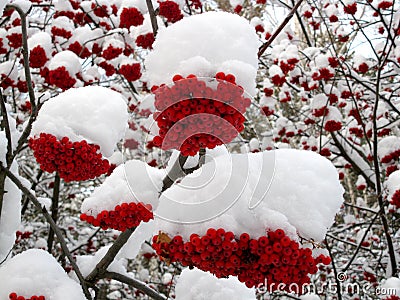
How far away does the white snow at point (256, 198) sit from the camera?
1.21 m

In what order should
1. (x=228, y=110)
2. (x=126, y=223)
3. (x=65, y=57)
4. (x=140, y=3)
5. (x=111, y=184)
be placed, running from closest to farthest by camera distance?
(x=228, y=110) → (x=126, y=223) → (x=111, y=184) → (x=65, y=57) → (x=140, y=3)

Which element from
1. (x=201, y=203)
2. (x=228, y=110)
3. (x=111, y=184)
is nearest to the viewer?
(x=228, y=110)

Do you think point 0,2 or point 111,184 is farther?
point 111,184

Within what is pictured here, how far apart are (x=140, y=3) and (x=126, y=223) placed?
261 cm

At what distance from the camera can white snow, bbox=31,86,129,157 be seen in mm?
1717

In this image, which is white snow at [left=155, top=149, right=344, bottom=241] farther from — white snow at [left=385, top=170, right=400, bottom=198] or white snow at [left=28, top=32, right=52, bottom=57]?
white snow at [left=28, top=32, right=52, bottom=57]

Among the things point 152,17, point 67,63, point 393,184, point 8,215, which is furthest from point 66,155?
point 393,184

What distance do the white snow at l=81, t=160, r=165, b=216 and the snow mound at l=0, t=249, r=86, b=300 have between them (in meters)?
0.31

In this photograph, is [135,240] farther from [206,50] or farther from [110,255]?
[206,50]

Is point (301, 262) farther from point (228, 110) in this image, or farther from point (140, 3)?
point (140, 3)

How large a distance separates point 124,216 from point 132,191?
4.3 inches

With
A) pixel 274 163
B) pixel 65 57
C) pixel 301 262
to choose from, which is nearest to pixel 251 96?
pixel 274 163

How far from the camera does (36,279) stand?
161cm

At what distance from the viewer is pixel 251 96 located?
1.24 metres
